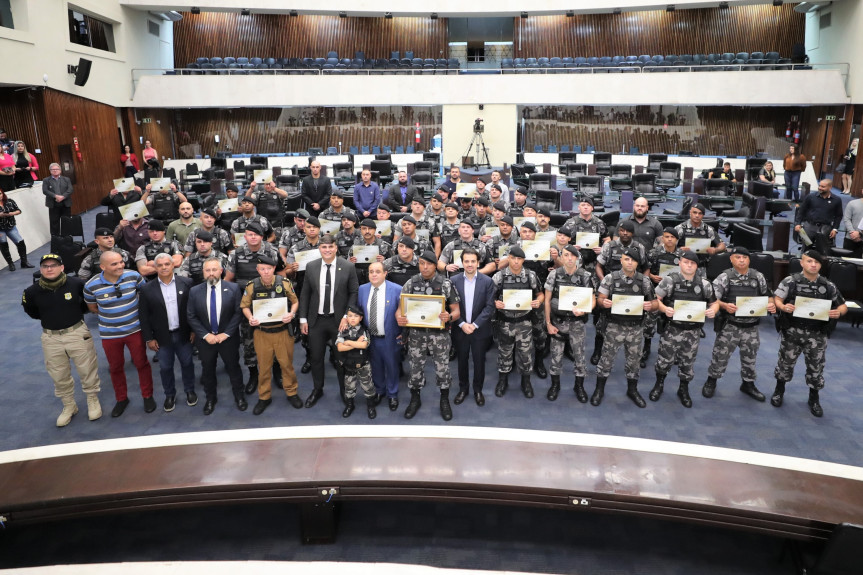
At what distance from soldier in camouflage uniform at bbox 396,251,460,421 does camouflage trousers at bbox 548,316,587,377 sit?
1.19 m

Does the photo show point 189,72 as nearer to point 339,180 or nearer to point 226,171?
point 226,171

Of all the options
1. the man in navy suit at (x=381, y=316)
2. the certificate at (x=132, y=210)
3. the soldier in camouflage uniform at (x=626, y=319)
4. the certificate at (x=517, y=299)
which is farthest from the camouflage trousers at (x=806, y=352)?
the certificate at (x=132, y=210)

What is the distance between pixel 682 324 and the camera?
20.3 ft

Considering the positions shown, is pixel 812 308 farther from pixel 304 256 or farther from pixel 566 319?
pixel 304 256

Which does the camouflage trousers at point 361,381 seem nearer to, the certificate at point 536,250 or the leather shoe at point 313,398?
the leather shoe at point 313,398

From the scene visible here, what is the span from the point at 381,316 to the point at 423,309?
44 centimetres

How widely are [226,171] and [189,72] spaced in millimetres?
8420

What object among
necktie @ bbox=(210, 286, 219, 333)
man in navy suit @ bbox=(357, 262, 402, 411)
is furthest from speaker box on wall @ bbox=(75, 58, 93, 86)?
man in navy suit @ bbox=(357, 262, 402, 411)

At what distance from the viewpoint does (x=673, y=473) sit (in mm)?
4461

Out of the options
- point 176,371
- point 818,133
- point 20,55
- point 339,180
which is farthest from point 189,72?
point 818,133

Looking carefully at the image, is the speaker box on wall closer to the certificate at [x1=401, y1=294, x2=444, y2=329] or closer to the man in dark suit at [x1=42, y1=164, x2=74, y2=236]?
the man in dark suit at [x1=42, y1=164, x2=74, y2=236]

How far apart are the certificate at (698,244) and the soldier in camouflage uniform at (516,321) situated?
8.39 ft

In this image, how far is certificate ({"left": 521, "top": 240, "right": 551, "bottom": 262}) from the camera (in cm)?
728

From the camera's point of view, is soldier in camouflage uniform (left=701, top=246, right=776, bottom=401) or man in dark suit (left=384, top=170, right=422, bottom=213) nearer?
soldier in camouflage uniform (left=701, top=246, right=776, bottom=401)
